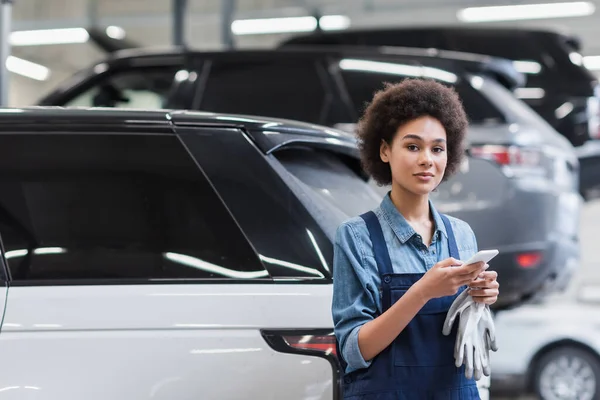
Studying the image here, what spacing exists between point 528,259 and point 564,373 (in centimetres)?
326

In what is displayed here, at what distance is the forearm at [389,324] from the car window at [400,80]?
331 cm

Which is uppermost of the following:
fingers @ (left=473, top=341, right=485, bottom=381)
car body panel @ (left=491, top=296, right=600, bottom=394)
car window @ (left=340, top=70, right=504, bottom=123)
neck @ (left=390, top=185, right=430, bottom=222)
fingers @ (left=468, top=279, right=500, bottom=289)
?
car window @ (left=340, top=70, right=504, bottom=123)

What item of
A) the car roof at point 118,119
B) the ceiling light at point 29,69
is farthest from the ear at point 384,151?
the ceiling light at point 29,69

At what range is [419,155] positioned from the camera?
183 cm

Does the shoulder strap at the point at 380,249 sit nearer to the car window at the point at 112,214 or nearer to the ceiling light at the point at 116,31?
the car window at the point at 112,214

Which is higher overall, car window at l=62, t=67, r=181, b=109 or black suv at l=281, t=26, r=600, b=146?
black suv at l=281, t=26, r=600, b=146

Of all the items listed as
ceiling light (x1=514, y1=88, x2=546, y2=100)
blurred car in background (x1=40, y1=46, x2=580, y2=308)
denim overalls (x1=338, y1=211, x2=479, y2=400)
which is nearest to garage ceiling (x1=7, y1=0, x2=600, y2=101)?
ceiling light (x1=514, y1=88, x2=546, y2=100)

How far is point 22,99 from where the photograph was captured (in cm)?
1396

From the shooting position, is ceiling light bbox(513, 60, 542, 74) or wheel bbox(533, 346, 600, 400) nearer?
ceiling light bbox(513, 60, 542, 74)

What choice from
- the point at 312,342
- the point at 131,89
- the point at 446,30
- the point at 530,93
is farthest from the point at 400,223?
Result: the point at 446,30

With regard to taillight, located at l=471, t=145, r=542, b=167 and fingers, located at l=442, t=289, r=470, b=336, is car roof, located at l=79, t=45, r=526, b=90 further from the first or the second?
fingers, located at l=442, t=289, r=470, b=336

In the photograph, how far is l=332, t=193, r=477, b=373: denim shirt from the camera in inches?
70.1

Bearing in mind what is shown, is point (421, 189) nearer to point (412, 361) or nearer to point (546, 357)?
point (412, 361)

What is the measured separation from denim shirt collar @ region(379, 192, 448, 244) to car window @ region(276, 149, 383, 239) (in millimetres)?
392
